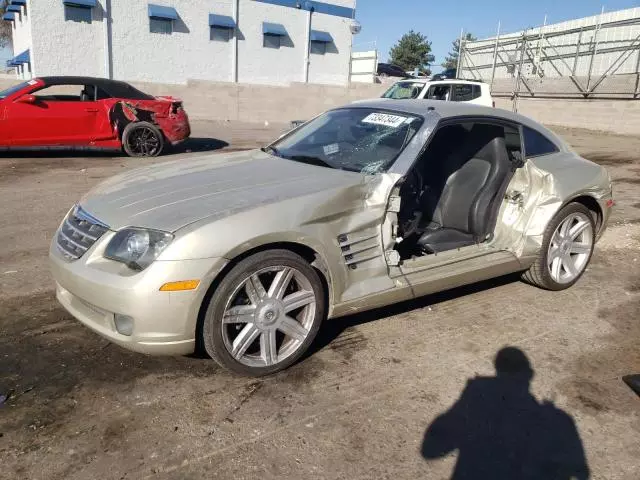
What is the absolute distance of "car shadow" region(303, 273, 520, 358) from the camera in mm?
3531

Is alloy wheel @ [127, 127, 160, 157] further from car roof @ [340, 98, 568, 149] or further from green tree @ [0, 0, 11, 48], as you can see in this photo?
green tree @ [0, 0, 11, 48]

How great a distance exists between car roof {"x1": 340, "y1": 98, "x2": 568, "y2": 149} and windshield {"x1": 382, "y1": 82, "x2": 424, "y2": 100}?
9.91 m

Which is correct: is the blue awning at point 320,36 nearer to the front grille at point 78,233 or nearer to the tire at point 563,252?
the tire at point 563,252

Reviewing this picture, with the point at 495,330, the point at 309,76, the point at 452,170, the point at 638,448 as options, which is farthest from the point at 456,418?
the point at 309,76

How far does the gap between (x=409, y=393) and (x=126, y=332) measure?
5.09 feet

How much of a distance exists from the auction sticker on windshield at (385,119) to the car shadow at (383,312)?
1355 mm

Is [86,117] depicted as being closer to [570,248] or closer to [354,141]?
[354,141]

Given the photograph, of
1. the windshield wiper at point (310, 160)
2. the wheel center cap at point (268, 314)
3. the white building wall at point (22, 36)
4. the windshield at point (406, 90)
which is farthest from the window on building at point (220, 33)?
the wheel center cap at point (268, 314)

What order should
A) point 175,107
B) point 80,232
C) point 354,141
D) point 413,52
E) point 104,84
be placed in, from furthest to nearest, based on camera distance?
point 413,52
point 175,107
point 104,84
point 354,141
point 80,232

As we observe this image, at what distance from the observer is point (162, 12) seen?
2367cm

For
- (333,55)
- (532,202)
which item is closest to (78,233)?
(532,202)

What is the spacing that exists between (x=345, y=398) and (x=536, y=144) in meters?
2.78

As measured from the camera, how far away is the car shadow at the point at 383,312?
353cm

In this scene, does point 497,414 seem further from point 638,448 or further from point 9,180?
point 9,180
